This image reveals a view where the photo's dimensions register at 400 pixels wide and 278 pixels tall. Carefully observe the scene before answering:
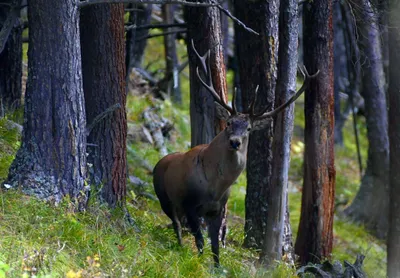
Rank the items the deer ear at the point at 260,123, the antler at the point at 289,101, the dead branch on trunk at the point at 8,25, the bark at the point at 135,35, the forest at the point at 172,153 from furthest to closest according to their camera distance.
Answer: the bark at the point at 135,35 → the deer ear at the point at 260,123 → the dead branch on trunk at the point at 8,25 → the antler at the point at 289,101 → the forest at the point at 172,153

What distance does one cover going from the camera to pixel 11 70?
479 inches

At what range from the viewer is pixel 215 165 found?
9.67 meters

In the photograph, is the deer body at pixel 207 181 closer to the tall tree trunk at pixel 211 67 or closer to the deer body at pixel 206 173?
the deer body at pixel 206 173

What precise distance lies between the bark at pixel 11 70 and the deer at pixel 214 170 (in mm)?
3393

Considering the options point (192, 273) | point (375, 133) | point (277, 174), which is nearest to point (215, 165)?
point (277, 174)

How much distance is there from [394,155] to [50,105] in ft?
18.2

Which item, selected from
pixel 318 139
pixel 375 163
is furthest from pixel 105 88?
pixel 375 163

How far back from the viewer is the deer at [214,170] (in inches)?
373

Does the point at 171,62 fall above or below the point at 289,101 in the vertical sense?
above

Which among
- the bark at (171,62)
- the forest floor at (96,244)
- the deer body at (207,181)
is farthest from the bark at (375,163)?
the deer body at (207,181)

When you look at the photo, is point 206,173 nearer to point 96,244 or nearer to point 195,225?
point 195,225

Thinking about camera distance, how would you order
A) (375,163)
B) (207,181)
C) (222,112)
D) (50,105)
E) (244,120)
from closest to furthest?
(50,105), (244,120), (207,181), (222,112), (375,163)

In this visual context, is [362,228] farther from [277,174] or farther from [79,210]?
[79,210]

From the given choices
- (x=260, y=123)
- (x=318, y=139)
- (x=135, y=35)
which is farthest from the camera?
(x=135, y=35)
